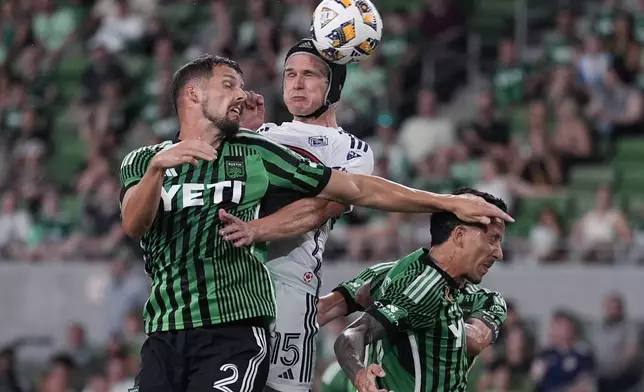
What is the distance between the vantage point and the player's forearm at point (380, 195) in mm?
6426

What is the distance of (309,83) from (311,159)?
451 millimetres

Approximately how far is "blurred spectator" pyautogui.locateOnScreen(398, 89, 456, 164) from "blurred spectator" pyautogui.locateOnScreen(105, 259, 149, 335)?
3282 mm

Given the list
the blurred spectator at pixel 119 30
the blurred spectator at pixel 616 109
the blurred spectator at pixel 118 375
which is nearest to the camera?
the blurred spectator at pixel 118 375

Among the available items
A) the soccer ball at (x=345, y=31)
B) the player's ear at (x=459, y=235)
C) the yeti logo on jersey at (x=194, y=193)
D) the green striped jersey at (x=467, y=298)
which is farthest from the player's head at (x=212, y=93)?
the green striped jersey at (x=467, y=298)

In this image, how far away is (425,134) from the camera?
1598 centimetres

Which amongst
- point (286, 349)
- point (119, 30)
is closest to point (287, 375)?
point (286, 349)

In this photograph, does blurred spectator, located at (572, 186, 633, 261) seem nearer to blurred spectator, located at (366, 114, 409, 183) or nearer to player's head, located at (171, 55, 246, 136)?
blurred spectator, located at (366, 114, 409, 183)

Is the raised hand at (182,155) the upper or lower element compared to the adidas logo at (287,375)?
upper

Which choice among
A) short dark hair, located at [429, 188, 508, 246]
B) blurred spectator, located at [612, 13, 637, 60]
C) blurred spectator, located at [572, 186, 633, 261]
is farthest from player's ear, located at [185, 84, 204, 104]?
blurred spectator, located at [612, 13, 637, 60]

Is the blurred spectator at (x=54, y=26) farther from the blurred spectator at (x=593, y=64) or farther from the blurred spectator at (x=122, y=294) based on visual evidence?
the blurred spectator at (x=593, y=64)

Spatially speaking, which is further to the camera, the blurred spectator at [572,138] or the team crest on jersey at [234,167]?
the blurred spectator at [572,138]

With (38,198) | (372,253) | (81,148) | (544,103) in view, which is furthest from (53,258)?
(544,103)

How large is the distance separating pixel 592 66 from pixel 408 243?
3414mm

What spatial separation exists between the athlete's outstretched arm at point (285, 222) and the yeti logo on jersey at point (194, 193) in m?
0.10
